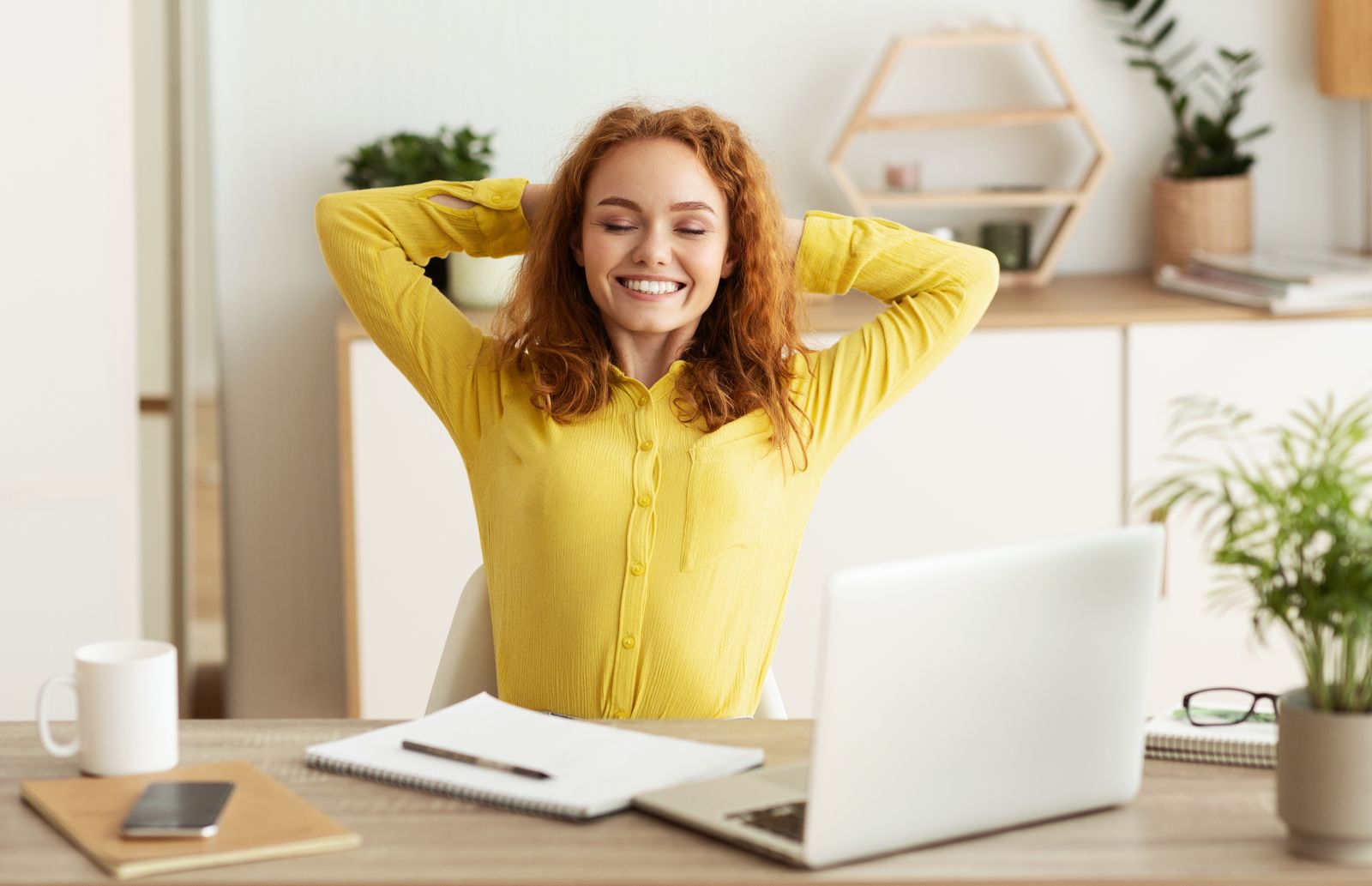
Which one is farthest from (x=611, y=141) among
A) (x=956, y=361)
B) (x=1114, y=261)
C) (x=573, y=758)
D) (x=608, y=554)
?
(x=1114, y=261)

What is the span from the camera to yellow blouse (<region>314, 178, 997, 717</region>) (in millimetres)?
1838

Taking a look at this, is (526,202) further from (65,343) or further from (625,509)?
(65,343)

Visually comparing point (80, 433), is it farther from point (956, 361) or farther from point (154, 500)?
point (956, 361)

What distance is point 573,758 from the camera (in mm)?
1388

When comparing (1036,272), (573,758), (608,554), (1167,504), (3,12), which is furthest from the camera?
(1036,272)

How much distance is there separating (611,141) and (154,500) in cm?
160

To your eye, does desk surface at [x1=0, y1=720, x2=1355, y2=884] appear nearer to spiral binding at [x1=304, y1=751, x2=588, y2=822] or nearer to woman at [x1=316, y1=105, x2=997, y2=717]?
spiral binding at [x1=304, y1=751, x2=588, y2=822]

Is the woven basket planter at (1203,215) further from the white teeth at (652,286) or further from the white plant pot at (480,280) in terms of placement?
the white teeth at (652,286)

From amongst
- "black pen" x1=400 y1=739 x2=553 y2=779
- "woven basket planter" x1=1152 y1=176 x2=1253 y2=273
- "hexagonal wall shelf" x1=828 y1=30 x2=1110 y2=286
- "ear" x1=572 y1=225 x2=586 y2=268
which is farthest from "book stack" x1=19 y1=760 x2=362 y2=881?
"woven basket planter" x1=1152 y1=176 x2=1253 y2=273

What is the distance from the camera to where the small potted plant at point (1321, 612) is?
1159 mm

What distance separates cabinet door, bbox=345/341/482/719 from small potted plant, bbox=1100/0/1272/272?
4.97 feet

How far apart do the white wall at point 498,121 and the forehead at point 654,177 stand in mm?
1339

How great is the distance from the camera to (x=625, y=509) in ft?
6.04

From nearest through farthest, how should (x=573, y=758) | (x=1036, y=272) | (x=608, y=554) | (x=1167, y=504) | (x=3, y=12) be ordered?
(x=1167, y=504)
(x=573, y=758)
(x=608, y=554)
(x=3, y=12)
(x=1036, y=272)
